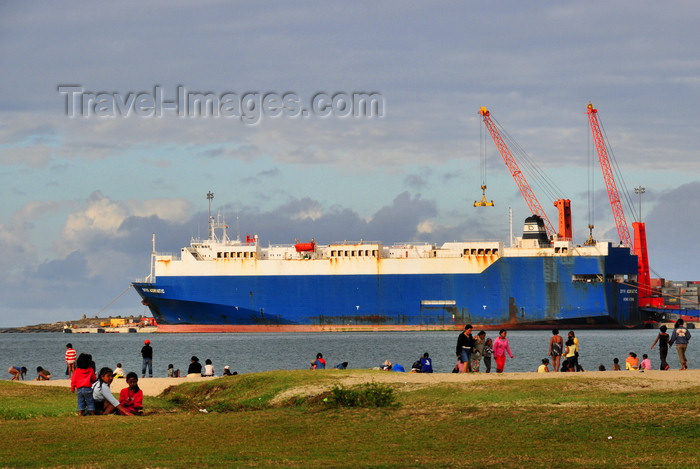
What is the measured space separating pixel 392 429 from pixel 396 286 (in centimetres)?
8187

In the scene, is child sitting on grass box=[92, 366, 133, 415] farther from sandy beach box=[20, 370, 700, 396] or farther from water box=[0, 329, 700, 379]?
water box=[0, 329, 700, 379]

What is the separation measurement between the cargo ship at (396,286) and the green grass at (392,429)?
76302 mm

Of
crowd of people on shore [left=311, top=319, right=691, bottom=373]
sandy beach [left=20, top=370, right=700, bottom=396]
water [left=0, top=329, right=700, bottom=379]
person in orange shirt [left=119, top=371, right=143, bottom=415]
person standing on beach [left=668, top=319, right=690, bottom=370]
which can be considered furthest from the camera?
water [left=0, top=329, right=700, bottom=379]

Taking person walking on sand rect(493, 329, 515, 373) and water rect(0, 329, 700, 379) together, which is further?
water rect(0, 329, 700, 379)

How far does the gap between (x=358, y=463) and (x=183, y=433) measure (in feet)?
14.5

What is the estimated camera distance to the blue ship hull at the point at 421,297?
99.3m

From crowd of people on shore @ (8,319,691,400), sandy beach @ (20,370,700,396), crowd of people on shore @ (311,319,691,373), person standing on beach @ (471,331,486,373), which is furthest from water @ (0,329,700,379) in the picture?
sandy beach @ (20,370,700,396)

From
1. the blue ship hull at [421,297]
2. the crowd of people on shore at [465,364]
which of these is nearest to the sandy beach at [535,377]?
the crowd of people on shore at [465,364]

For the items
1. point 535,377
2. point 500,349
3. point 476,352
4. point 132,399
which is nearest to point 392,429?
point 132,399

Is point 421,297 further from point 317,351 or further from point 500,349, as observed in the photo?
point 500,349

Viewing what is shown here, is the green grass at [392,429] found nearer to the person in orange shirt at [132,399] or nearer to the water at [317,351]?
the person in orange shirt at [132,399]

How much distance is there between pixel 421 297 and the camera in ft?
332

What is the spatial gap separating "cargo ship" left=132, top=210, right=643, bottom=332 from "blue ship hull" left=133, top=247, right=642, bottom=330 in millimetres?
94

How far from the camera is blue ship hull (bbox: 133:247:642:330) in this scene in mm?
99312
